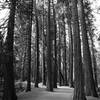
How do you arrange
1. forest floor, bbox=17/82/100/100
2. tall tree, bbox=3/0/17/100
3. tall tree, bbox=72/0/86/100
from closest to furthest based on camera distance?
1. tall tree, bbox=72/0/86/100
2. tall tree, bbox=3/0/17/100
3. forest floor, bbox=17/82/100/100

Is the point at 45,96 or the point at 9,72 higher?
the point at 9,72

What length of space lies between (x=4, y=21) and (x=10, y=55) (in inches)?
94.4

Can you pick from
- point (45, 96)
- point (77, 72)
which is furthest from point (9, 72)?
point (77, 72)

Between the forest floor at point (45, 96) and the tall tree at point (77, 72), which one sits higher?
the tall tree at point (77, 72)

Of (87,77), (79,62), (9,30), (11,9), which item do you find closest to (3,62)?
(9,30)

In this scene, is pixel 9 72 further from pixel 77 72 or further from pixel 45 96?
pixel 77 72

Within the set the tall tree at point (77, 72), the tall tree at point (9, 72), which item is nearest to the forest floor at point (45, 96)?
the tall tree at point (9, 72)

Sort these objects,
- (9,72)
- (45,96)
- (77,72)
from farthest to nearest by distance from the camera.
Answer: (45,96) → (9,72) → (77,72)

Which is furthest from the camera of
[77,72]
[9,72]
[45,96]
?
[45,96]

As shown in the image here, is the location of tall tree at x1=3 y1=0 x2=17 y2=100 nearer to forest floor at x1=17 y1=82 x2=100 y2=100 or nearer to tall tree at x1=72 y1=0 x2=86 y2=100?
forest floor at x1=17 y1=82 x2=100 y2=100

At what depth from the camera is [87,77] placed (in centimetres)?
1026

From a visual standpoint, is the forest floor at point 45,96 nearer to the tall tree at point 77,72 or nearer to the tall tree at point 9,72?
the tall tree at point 9,72

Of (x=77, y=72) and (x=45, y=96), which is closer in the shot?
(x=77, y=72)

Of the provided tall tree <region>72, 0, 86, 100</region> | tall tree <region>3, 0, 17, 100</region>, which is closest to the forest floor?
tall tree <region>3, 0, 17, 100</region>
